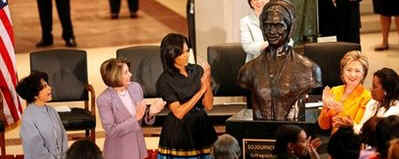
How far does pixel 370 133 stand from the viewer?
7.18 m

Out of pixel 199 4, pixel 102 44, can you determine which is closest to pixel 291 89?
pixel 199 4

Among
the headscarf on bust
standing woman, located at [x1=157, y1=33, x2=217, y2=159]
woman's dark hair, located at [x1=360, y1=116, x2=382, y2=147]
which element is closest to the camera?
woman's dark hair, located at [x1=360, y1=116, x2=382, y2=147]

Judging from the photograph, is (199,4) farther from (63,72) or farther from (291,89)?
(291,89)

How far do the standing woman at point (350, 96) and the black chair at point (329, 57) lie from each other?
5.55ft

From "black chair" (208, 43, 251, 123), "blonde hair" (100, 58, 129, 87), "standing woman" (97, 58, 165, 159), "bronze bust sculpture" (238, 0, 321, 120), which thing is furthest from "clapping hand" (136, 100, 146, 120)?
"black chair" (208, 43, 251, 123)

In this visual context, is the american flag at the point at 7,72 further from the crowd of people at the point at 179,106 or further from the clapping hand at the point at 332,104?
the clapping hand at the point at 332,104

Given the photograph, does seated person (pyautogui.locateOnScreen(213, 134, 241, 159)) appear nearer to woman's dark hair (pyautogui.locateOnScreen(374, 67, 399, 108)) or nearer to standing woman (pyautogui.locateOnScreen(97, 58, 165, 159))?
woman's dark hair (pyautogui.locateOnScreen(374, 67, 399, 108))

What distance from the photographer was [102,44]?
51.6 ft

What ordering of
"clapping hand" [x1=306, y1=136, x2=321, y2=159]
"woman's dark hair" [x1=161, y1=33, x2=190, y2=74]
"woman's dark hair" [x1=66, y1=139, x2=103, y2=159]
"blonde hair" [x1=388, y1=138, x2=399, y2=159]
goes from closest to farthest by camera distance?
"blonde hair" [x1=388, y1=138, x2=399, y2=159], "woman's dark hair" [x1=66, y1=139, x2=103, y2=159], "clapping hand" [x1=306, y1=136, x2=321, y2=159], "woman's dark hair" [x1=161, y1=33, x2=190, y2=74]

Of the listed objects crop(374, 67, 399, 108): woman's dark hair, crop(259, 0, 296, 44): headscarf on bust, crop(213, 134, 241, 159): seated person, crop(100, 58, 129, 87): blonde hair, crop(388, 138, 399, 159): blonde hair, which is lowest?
crop(213, 134, 241, 159): seated person

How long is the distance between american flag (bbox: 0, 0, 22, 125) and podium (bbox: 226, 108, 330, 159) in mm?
3635

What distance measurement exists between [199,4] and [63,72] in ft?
6.51

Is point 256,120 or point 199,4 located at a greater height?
point 199,4

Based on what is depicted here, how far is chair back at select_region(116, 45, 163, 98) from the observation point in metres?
10.7
